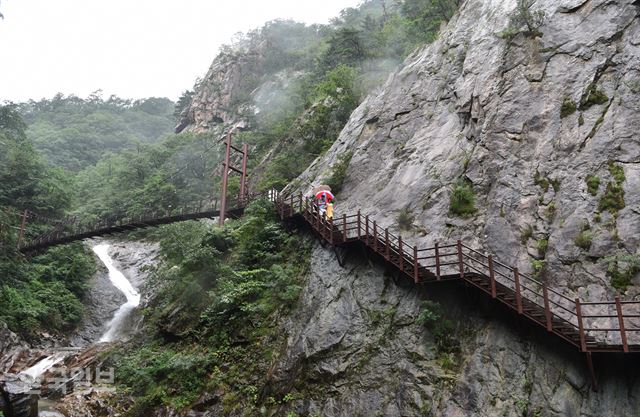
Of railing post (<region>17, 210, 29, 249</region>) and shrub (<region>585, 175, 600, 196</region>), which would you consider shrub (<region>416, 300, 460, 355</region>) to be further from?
railing post (<region>17, 210, 29, 249</region>)

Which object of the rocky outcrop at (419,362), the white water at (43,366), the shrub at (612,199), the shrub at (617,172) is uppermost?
the shrub at (617,172)

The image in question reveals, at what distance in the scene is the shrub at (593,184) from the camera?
1170cm

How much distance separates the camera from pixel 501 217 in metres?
12.4

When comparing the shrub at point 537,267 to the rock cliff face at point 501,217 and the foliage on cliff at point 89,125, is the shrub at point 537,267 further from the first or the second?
the foliage on cliff at point 89,125

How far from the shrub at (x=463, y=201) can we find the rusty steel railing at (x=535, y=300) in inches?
52.8

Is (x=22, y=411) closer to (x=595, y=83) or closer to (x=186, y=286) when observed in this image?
(x=186, y=286)

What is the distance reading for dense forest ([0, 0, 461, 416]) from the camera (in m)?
12.9

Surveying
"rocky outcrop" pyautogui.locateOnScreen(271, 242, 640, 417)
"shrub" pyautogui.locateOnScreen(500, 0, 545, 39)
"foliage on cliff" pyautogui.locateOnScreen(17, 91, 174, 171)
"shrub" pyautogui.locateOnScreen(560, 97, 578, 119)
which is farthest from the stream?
"foliage on cliff" pyautogui.locateOnScreen(17, 91, 174, 171)

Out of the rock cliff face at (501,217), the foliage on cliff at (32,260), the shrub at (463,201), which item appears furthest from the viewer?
the foliage on cliff at (32,260)

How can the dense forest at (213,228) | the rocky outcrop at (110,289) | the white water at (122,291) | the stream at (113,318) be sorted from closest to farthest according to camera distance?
the dense forest at (213,228)
the stream at (113,318)
the rocky outcrop at (110,289)
the white water at (122,291)

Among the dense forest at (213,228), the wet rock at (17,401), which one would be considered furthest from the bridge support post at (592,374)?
the wet rock at (17,401)

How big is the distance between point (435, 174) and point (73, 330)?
1829 centimetres

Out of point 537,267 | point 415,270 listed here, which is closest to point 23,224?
point 415,270

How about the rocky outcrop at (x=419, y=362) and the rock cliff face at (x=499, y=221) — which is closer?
the rocky outcrop at (x=419, y=362)
